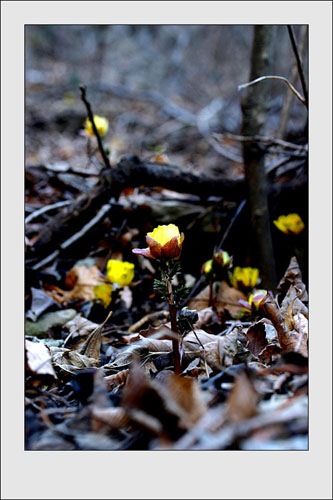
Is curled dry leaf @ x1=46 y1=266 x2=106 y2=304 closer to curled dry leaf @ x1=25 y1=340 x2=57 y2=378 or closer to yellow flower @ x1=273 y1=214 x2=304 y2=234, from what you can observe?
curled dry leaf @ x1=25 y1=340 x2=57 y2=378

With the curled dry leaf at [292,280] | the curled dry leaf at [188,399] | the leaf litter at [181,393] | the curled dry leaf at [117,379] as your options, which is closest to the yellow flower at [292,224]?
the curled dry leaf at [292,280]

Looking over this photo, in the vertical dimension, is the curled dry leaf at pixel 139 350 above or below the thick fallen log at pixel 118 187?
below

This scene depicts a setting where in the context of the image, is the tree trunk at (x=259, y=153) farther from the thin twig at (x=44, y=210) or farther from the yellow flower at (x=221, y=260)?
the thin twig at (x=44, y=210)

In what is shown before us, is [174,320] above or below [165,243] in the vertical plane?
below

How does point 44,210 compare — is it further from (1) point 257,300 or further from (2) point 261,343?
(2) point 261,343

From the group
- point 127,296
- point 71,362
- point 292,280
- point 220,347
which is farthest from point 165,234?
point 127,296

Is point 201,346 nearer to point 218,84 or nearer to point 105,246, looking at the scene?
point 105,246
